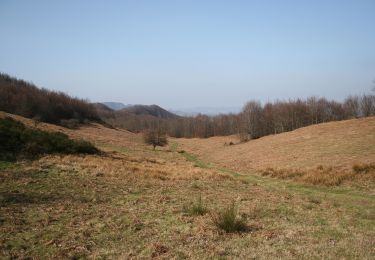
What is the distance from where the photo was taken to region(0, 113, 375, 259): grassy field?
7383mm

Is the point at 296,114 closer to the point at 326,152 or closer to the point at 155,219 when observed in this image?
the point at 326,152

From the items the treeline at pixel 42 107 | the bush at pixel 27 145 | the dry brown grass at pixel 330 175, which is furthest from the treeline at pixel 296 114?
the bush at pixel 27 145

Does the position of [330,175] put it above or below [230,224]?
above

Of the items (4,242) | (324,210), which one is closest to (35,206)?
(4,242)

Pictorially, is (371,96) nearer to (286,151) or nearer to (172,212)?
(286,151)

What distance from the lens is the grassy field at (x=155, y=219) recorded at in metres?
7.38

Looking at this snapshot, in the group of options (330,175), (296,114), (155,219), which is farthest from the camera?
(296,114)

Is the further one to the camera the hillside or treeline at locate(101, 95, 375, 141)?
treeline at locate(101, 95, 375, 141)

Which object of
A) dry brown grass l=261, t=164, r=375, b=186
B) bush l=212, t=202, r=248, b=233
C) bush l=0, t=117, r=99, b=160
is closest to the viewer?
bush l=212, t=202, r=248, b=233

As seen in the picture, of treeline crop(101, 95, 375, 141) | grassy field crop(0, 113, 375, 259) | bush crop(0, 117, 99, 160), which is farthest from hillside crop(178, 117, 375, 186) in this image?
treeline crop(101, 95, 375, 141)

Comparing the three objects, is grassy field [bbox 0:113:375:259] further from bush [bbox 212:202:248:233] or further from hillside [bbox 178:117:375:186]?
hillside [bbox 178:117:375:186]

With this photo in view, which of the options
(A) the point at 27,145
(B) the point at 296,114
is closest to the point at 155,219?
(A) the point at 27,145

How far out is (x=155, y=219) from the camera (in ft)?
33.2

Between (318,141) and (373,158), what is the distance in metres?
15.6
